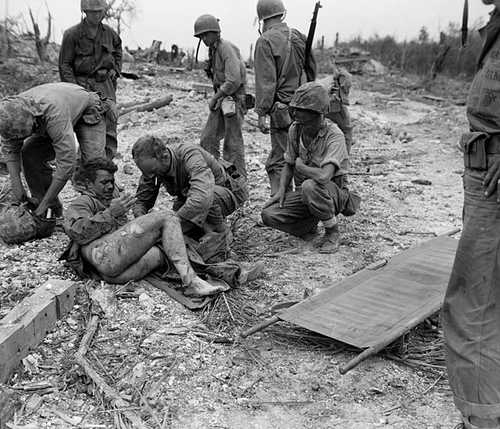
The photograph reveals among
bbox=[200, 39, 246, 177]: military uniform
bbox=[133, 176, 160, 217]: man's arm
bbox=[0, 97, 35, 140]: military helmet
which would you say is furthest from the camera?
bbox=[200, 39, 246, 177]: military uniform

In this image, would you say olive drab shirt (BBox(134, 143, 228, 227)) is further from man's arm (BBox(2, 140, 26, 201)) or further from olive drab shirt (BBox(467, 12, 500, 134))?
olive drab shirt (BBox(467, 12, 500, 134))

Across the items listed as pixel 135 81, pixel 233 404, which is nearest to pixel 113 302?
pixel 233 404

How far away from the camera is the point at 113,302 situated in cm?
413

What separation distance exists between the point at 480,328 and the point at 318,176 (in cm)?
269

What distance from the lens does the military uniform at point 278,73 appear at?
238 inches

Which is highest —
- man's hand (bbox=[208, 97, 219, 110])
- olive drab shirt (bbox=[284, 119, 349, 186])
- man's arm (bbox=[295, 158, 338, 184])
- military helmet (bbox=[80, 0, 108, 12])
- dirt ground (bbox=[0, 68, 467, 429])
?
military helmet (bbox=[80, 0, 108, 12])

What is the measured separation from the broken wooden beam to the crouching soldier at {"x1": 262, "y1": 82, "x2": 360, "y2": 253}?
6867mm

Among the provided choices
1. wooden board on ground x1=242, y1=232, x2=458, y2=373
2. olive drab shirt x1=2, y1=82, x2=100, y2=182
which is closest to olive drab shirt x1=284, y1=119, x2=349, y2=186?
wooden board on ground x1=242, y1=232, x2=458, y2=373

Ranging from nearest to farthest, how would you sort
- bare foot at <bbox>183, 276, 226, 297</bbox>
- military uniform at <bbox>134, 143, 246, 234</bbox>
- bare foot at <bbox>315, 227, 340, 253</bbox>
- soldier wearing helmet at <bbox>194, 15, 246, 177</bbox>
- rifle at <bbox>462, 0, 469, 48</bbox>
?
rifle at <bbox>462, 0, 469, 48</bbox>, bare foot at <bbox>183, 276, 226, 297</bbox>, military uniform at <bbox>134, 143, 246, 234</bbox>, bare foot at <bbox>315, 227, 340, 253</bbox>, soldier wearing helmet at <bbox>194, 15, 246, 177</bbox>

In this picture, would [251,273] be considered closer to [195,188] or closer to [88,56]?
[195,188]

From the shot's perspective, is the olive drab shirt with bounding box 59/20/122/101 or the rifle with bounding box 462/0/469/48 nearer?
the rifle with bounding box 462/0/469/48

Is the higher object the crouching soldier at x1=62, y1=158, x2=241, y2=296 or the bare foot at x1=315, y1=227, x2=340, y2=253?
the crouching soldier at x1=62, y1=158, x2=241, y2=296

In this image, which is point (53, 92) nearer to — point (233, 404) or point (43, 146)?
point (43, 146)

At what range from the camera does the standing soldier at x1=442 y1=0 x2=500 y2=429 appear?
2.51 meters
